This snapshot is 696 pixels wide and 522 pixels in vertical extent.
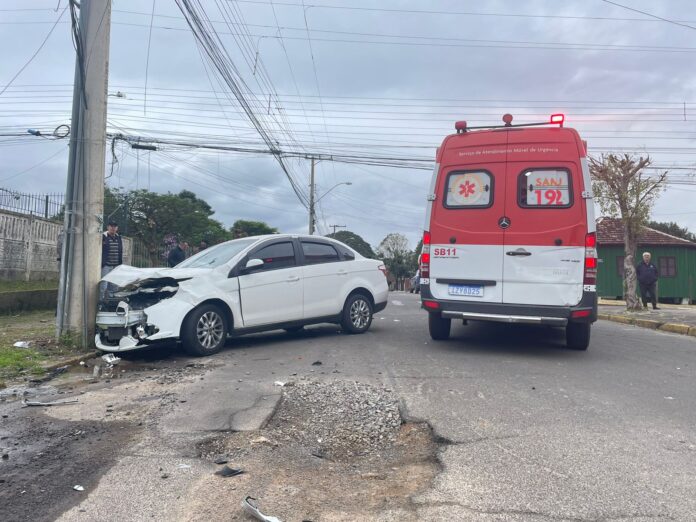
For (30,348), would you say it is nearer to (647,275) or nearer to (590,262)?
(590,262)

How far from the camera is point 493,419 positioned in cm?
468

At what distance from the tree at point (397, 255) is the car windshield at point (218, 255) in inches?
2425

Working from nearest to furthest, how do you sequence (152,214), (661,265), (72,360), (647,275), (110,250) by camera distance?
(72,360)
(110,250)
(647,275)
(152,214)
(661,265)

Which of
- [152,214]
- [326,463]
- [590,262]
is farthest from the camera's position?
[152,214]

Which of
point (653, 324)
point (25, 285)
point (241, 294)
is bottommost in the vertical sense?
point (653, 324)

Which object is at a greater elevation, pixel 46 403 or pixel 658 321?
pixel 658 321

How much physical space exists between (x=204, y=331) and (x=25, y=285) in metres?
8.16

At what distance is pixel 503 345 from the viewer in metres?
8.70

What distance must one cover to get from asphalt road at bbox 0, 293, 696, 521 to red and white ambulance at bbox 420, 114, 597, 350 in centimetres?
69

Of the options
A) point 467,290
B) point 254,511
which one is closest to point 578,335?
point 467,290

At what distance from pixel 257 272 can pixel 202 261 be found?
0.88 m

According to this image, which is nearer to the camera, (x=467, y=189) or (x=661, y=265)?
(x=467, y=189)

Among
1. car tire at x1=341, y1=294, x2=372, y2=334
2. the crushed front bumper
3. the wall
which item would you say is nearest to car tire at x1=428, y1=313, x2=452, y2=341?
car tire at x1=341, y1=294, x2=372, y2=334

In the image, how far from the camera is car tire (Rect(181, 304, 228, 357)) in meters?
7.38
